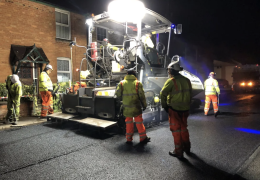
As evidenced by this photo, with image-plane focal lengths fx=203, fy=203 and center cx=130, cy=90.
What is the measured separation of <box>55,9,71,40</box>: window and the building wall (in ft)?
0.81

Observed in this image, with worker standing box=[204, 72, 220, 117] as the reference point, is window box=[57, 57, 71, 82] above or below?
above

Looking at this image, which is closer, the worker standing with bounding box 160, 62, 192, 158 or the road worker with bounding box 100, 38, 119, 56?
the worker standing with bounding box 160, 62, 192, 158

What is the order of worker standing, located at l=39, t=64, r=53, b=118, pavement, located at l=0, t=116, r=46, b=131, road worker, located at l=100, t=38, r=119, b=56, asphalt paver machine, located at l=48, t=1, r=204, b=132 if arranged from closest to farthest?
asphalt paver machine, located at l=48, t=1, r=204, b=132 → pavement, located at l=0, t=116, r=46, b=131 → road worker, located at l=100, t=38, r=119, b=56 → worker standing, located at l=39, t=64, r=53, b=118

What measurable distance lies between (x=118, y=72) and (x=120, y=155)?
347 cm

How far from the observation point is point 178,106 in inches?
156

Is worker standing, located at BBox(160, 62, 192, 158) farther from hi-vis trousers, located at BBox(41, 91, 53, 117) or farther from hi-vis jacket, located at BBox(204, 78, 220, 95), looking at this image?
hi-vis trousers, located at BBox(41, 91, 53, 117)

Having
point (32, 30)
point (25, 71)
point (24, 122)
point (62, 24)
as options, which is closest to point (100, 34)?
point (62, 24)

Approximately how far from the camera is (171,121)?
401cm

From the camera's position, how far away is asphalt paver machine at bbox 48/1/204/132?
570 cm

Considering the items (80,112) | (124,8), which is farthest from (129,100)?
(124,8)

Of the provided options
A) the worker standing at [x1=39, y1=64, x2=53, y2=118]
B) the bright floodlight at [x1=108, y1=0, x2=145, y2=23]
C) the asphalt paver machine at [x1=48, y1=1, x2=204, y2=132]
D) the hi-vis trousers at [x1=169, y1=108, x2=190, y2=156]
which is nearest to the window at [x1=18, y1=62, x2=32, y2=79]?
the worker standing at [x1=39, y1=64, x2=53, y2=118]

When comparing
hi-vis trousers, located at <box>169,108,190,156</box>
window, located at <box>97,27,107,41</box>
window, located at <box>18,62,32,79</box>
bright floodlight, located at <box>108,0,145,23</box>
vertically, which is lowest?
hi-vis trousers, located at <box>169,108,190,156</box>

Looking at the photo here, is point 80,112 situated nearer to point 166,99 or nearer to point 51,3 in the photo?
point 166,99

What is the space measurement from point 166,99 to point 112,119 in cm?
208
